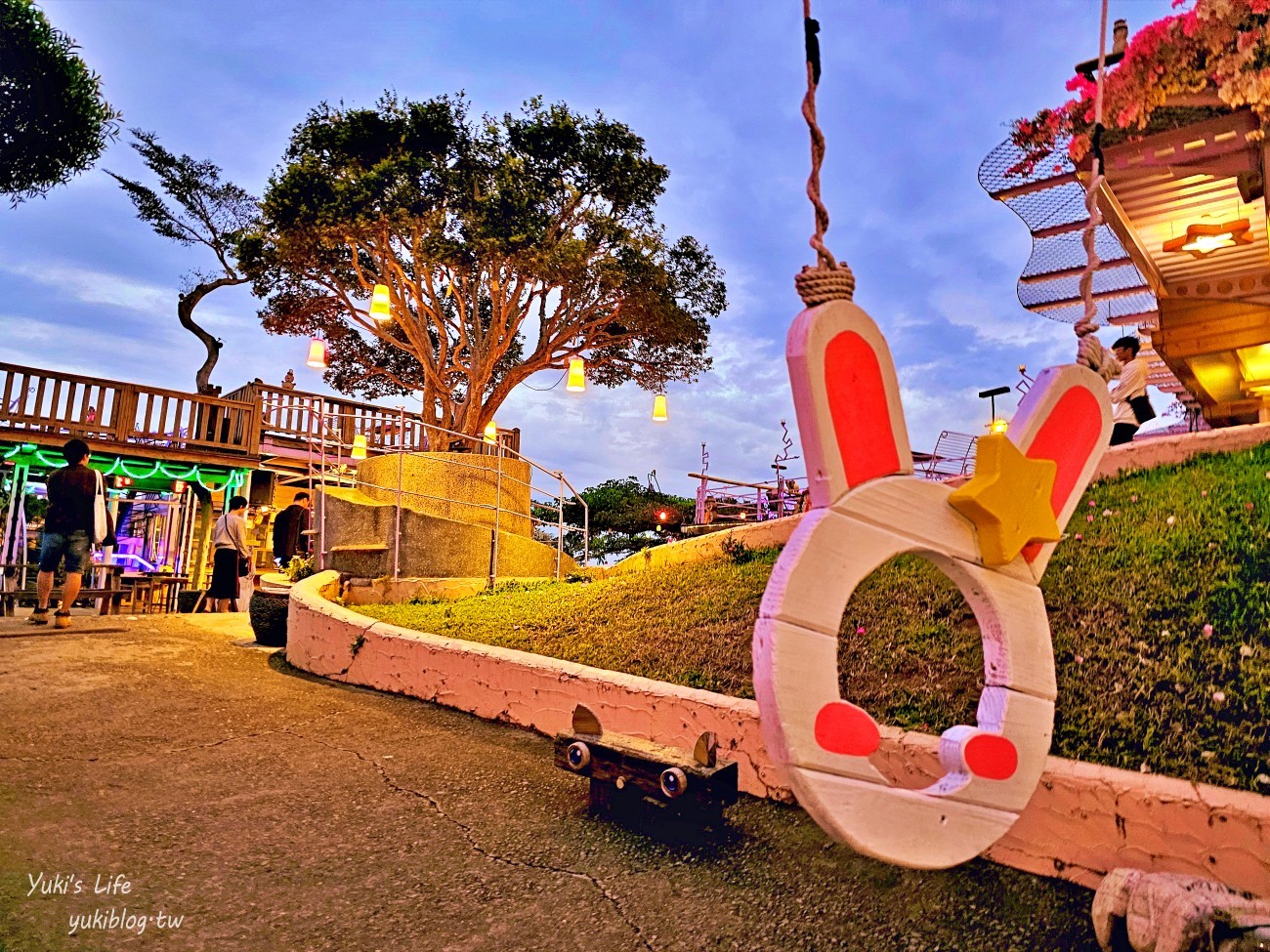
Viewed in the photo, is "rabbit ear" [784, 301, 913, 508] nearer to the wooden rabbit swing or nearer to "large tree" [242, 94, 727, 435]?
the wooden rabbit swing

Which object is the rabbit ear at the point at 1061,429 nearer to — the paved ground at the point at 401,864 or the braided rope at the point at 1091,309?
the braided rope at the point at 1091,309

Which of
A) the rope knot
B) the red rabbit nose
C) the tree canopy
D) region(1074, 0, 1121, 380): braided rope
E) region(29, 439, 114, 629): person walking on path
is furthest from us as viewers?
the tree canopy

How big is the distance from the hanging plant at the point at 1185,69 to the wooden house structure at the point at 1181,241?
24 centimetres

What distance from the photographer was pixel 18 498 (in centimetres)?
1152

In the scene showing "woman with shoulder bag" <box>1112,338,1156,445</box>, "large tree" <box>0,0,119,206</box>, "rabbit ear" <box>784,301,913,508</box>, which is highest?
"large tree" <box>0,0,119,206</box>

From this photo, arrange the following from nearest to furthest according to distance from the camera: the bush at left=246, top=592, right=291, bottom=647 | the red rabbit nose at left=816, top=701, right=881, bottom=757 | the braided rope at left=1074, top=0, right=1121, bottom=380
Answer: the red rabbit nose at left=816, top=701, right=881, bottom=757 < the braided rope at left=1074, top=0, right=1121, bottom=380 < the bush at left=246, top=592, right=291, bottom=647

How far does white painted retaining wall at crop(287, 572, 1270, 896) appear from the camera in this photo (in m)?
2.25

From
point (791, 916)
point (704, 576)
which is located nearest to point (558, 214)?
point (704, 576)

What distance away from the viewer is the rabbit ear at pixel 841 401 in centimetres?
132

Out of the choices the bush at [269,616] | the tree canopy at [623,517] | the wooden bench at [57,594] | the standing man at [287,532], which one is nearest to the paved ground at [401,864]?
the bush at [269,616]

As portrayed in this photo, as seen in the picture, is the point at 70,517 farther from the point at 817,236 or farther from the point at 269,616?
the point at 817,236

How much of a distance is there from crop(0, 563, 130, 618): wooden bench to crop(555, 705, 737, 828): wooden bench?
8785 millimetres

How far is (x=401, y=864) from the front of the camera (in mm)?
2719

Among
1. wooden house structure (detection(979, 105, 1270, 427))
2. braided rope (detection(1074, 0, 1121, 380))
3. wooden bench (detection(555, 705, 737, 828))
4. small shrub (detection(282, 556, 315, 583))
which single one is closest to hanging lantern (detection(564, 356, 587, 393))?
small shrub (detection(282, 556, 315, 583))
